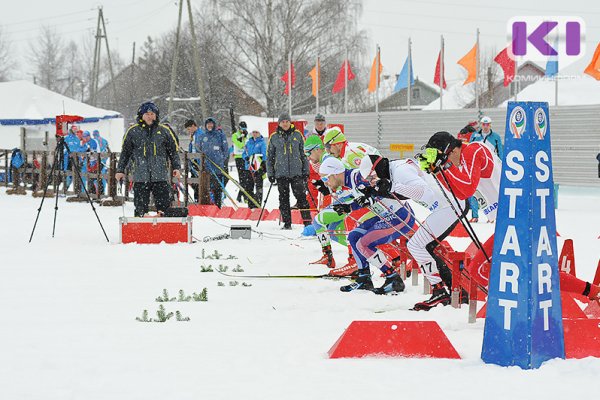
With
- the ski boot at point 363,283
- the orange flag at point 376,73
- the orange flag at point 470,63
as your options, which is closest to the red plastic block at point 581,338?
the ski boot at point 363,283

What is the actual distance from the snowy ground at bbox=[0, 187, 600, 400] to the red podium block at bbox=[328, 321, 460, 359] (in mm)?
82

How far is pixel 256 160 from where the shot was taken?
18656mm

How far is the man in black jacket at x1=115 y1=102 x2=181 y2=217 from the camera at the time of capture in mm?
11914

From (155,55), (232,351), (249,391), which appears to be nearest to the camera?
(249,391)

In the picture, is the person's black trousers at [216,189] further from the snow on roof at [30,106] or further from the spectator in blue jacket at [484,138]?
the snow on roof at [30,106]

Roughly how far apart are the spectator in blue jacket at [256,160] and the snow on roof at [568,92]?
30.7 m

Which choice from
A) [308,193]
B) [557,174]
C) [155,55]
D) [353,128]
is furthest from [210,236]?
[155,55]

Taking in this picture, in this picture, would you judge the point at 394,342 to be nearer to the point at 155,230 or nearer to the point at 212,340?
the point at 212,340

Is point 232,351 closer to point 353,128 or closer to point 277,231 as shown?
point 277,231

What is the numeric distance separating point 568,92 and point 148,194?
41283 millimetres

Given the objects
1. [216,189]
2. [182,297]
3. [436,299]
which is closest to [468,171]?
[436,299]

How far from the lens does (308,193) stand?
1489 centimetres

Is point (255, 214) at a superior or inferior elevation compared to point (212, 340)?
superior

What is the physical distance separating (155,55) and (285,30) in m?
20.3
